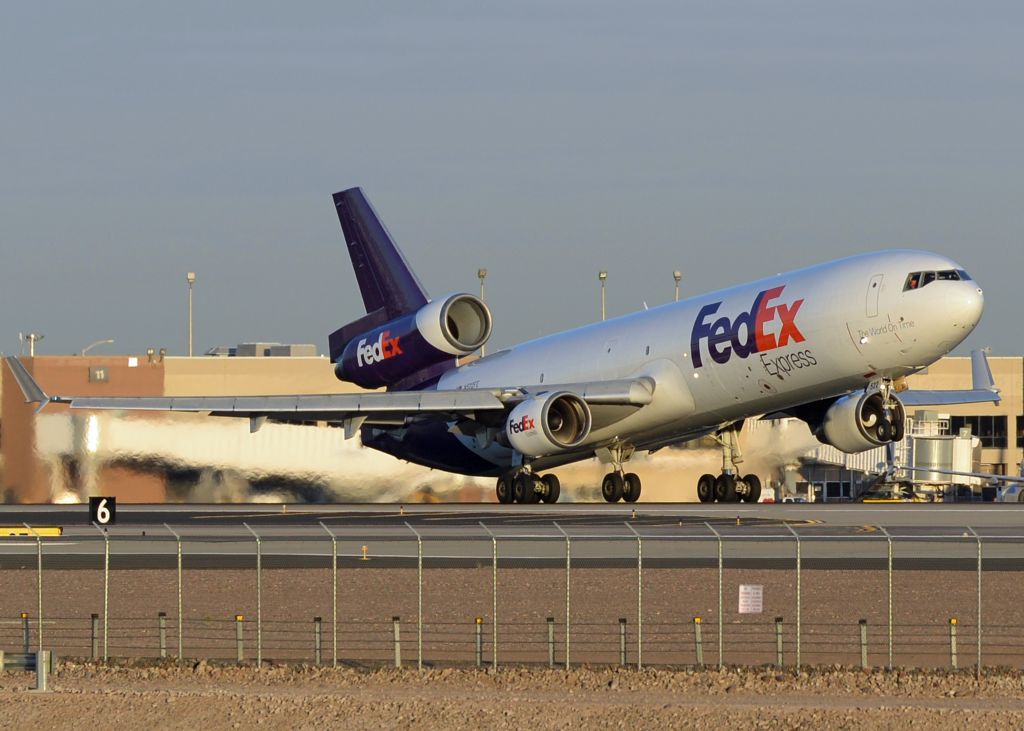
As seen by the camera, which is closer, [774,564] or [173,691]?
[173,691]

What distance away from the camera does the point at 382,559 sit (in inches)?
1672

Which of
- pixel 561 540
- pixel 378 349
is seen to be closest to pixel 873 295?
pixel 561 540

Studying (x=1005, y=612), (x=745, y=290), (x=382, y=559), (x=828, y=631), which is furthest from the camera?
(x=745, y=290)

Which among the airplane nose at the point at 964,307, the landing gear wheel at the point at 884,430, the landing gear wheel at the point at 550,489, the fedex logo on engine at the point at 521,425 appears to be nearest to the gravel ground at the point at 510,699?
the airplane nose at the point at 964,307

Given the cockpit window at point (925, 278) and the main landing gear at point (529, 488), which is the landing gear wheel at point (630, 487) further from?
the cockpit window at point (925, 278)

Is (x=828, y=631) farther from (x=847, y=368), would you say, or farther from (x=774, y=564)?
(x=847, y=368)

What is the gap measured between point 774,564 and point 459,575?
288 inches

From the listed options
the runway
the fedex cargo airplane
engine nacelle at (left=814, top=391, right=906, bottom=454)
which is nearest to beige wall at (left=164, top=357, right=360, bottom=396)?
the fedex cargo airplane

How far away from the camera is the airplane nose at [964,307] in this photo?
48.0 metres

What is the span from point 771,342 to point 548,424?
26.6 ft

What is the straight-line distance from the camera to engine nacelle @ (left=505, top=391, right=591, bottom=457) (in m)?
55.2

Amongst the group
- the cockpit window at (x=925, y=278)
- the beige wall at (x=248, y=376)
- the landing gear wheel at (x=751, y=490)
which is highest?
the cockpit window at (x=925, y=278)

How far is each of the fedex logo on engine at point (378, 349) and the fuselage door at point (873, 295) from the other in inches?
749

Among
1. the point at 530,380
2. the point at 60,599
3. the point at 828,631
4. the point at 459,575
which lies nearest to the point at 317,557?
the point at 459,575
